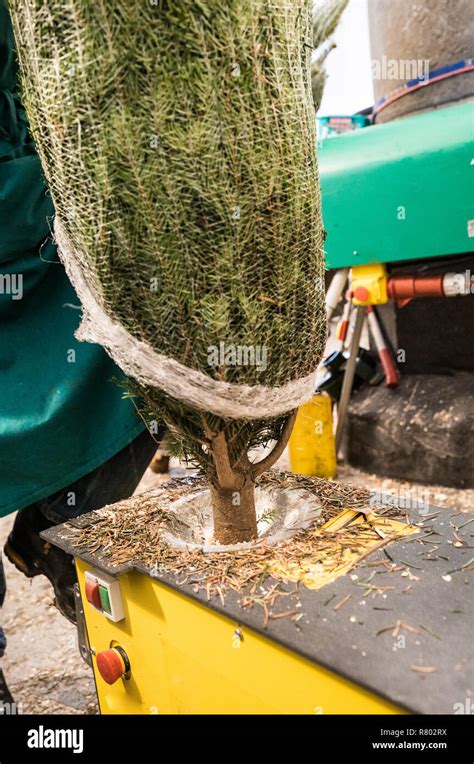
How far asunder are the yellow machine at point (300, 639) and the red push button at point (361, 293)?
119cm

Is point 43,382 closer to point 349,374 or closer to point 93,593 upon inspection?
point 93,593

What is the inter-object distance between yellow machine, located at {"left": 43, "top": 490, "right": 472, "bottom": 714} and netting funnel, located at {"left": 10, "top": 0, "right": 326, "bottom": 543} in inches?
10.0

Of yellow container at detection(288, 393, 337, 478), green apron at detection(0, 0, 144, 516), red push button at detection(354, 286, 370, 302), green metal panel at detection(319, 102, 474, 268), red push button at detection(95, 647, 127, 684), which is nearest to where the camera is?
red push button at detection(95, 647, 127, 684)

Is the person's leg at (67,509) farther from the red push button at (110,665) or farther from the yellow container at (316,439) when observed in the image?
the yellow container at (316,439)

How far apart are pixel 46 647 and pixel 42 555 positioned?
732 mm

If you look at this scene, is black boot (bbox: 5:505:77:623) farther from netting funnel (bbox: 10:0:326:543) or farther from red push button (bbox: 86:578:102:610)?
netting funnel (bbox: 10:0:326:543)

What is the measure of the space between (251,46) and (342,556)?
686mm

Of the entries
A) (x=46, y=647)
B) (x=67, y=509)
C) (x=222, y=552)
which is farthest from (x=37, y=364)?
(x=46, y=647)

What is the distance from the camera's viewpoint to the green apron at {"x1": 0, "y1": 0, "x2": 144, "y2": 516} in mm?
1120

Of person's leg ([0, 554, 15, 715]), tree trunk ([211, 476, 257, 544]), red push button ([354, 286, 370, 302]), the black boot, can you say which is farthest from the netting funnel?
red push button ([354, 286, 370, 302])

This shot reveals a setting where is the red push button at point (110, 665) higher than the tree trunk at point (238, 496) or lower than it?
lower

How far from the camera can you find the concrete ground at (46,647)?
1604mm

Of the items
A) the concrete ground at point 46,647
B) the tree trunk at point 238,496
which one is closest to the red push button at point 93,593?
the tree trunk at point 238,496

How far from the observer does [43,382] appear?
3.95 feet
